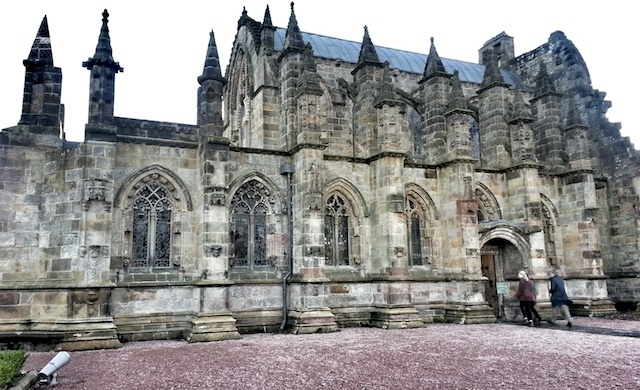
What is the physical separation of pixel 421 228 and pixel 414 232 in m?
0.31

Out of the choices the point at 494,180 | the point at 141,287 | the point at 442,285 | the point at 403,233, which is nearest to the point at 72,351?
the point at 141,287

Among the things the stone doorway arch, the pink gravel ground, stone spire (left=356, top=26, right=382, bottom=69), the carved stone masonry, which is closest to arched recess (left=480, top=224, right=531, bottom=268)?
the stone doorway arch

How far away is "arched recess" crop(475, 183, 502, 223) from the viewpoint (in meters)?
20.7

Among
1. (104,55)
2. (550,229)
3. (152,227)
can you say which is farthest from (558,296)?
(104,55)

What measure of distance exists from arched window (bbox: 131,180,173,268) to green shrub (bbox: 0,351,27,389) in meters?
6.31

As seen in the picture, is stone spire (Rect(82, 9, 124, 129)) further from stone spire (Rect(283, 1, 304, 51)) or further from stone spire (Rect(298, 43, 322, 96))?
stone spire (Rect(283, 1, 304, 51))

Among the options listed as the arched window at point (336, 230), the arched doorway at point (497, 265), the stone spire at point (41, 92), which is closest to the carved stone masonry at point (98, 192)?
the stone spire at point (41, 92)

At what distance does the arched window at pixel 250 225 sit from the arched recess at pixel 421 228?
→ 541 cm

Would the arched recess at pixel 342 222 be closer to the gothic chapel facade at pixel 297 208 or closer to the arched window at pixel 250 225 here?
the gothic chapel facade at pixel 297 208

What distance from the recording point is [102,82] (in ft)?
48.9

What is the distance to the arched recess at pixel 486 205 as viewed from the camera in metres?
20.7

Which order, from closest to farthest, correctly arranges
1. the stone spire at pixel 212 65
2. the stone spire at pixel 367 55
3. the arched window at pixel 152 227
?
the arched window at pixel 152 227 < the stone spire at pixel 212 65 < the stone spire at pixel 367 55

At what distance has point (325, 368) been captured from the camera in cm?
971

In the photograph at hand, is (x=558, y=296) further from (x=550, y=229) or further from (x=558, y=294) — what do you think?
(x=550, y=229)
